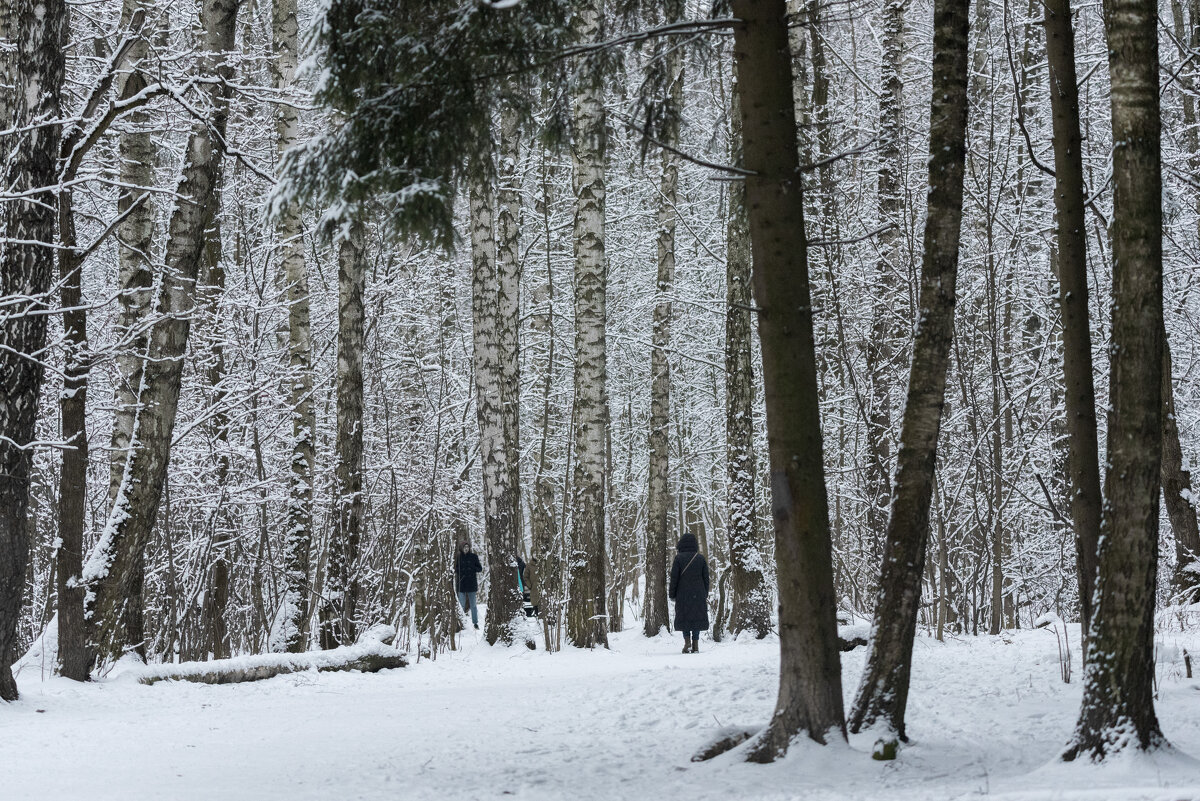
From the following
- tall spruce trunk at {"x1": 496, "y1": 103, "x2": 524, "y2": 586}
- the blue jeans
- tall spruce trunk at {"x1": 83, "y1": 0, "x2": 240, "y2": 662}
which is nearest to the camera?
tall spruce trunk at {"x1": 83, "y1": 0, "x2": 240, "y2": 662}

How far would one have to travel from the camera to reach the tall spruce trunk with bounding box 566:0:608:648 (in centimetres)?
1320

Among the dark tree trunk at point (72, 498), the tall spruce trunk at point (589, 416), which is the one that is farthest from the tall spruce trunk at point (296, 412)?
the tall spruce trunk at point (589, 416)

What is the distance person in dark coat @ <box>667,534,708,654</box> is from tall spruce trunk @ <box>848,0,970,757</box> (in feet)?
22.5

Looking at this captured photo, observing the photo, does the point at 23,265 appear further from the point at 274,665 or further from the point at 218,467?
the point at 218,467

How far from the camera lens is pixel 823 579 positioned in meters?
5.58

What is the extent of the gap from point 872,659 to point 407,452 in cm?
1270

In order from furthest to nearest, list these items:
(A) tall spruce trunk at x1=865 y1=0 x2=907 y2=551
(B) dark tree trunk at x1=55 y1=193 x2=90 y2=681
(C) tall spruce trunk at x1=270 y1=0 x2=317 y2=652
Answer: (C) tall spruce trunk at x1=270 y1=0 x2=317 y2=652
(A) tall spruce trunk at x1=865 y1=0 x2=907 y2=551
(B) dark tree trunk at x1=55 y1=193 x2=90 y2=681

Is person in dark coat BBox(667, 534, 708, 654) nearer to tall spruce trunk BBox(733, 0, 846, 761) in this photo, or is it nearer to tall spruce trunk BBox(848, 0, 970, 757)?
tall spruce trunk BBox(848, 0, 970, 757)

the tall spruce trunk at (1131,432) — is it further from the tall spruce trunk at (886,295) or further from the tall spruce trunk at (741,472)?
the tall spruce trunk at (741,472)

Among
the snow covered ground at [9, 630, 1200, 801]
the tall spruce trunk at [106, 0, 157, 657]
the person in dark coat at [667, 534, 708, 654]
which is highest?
the tall spruce trunk at [106, 0, 157, 657]

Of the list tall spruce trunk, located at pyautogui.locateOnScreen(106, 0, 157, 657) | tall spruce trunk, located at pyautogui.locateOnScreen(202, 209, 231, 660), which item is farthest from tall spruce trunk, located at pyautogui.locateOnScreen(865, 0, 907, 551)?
tall spruce trunk, located at pyautogui.locateOnScreen(106, 0, 157, 657)

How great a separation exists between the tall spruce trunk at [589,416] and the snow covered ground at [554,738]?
307 cm

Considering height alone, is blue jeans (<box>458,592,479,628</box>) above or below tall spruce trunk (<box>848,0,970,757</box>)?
below

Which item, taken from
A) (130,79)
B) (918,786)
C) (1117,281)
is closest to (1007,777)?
(918,786)
